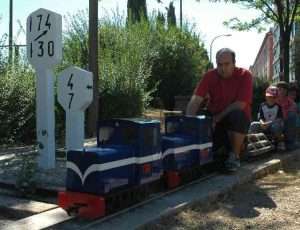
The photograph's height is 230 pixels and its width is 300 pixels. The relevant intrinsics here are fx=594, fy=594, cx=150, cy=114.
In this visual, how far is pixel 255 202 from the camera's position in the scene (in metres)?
6.29

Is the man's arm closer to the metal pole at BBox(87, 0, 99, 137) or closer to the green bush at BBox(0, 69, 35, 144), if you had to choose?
the metal pole at BBox(87, 0, 99, 137)

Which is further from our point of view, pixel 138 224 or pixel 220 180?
pixel 220 180

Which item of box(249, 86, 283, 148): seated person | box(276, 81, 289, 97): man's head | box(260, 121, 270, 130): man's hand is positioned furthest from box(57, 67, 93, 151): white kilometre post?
box(276, 81, 289, 97): man's head

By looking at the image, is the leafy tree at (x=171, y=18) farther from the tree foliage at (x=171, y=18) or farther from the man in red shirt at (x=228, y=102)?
the man in red shirt at (x=228, y=102)

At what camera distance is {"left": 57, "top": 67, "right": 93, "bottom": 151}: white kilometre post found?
729cm

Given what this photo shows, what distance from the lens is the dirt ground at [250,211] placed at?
17.6ft

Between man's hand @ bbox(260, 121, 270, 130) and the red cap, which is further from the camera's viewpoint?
the red cap

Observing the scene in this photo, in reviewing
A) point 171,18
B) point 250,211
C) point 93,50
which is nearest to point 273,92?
point 93,50

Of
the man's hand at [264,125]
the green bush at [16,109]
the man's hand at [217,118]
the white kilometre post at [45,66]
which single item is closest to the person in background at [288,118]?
the man's hand at [264,125]

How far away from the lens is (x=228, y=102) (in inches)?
293

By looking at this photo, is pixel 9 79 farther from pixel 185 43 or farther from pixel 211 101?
pixel 185 43

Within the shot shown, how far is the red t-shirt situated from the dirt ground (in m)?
1.01

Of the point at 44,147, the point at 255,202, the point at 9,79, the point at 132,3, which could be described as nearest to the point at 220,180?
the point at 255,202

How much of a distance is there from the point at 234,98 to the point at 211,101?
0.36 meters
